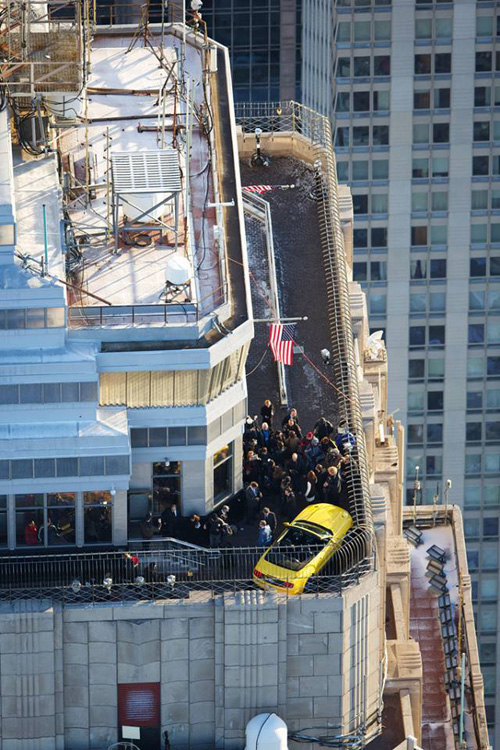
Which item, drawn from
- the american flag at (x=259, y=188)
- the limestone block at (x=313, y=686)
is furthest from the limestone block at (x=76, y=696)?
the american flag at (x=259, y=188)

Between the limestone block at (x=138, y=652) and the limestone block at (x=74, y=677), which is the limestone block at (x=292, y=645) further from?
the limestone block at (x=74, y=677)

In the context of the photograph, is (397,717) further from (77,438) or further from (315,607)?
(77,438)

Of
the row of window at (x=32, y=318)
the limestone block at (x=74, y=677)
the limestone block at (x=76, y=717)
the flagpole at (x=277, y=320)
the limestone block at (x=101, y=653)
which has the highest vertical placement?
the row of window at (x=32, y=318)

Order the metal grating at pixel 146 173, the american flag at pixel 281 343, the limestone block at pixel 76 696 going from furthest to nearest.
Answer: the american flag at pixel 281 343 < the metal grating at pixel 146 173 < the limestone block at pixel 76 696

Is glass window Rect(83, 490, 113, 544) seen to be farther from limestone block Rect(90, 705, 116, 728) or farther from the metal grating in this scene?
the metal grating

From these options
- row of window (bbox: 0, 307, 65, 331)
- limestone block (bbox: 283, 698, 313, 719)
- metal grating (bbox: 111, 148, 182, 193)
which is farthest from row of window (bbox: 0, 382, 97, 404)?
limestone block (bbox: 283, 698, 313, 719)
